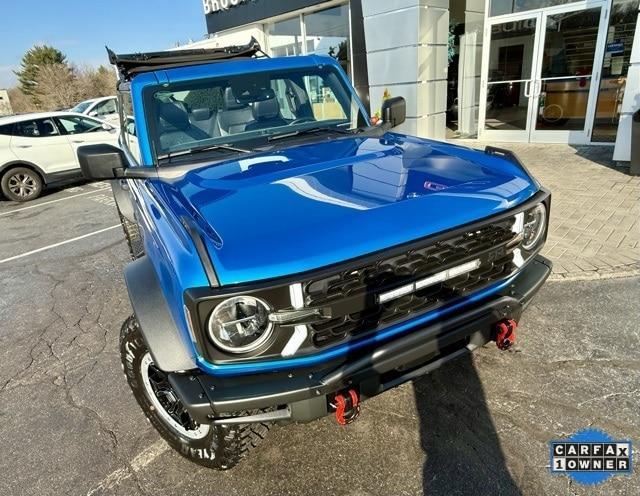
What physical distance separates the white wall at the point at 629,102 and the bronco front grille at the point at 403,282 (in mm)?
5907

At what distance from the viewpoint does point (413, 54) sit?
28.7 feet

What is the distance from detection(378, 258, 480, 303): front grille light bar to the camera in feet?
6.06

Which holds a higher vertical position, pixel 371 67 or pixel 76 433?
pixel 371 67

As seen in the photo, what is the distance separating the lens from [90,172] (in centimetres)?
251

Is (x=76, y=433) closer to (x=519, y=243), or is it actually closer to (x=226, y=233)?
(x=226, y=233)

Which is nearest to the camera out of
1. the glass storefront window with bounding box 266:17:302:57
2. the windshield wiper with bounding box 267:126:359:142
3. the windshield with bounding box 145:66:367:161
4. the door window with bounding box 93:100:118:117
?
the windshield with bounding box 145:66:367:161

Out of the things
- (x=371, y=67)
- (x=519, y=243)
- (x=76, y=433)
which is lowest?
(x=76, y=433)

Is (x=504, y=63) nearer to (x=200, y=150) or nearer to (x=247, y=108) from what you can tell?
(x=247, y=108)

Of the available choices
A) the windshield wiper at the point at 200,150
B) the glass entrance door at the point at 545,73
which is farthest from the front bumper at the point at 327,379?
the glass entrance door at the point at 545,73

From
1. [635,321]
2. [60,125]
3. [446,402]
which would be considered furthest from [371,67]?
[446,402]

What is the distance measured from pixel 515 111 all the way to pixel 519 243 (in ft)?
28.1

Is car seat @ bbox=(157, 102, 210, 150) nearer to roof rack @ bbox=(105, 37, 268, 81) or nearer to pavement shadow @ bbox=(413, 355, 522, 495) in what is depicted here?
roof rack @ bbox=(105, 37, 268, 81)

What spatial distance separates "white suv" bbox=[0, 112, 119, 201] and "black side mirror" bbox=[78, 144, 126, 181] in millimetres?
7590

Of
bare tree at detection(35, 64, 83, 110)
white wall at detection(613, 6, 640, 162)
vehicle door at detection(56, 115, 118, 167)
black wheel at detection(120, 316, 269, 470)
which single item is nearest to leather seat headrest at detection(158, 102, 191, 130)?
black wheel at detection(120, 316, 269, 470)
